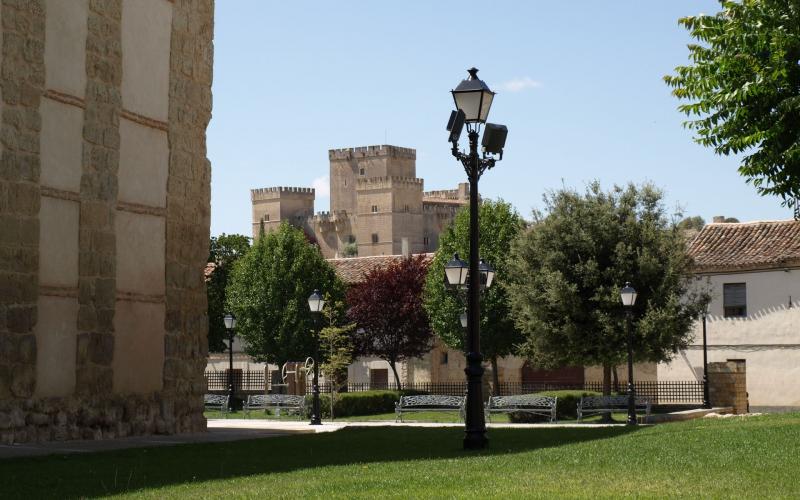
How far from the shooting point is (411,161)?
6555 inches

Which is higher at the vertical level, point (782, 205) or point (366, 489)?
point (782, 205)

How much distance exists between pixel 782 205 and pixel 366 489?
12.1 metres

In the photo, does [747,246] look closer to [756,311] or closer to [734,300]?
[734,300]

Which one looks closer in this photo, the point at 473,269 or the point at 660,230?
the point at 473,269

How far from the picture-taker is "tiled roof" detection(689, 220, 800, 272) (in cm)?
4234

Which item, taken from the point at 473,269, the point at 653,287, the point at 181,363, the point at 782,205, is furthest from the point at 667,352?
the point at 473,269

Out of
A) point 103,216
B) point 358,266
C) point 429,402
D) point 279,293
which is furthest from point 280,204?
point 103,216

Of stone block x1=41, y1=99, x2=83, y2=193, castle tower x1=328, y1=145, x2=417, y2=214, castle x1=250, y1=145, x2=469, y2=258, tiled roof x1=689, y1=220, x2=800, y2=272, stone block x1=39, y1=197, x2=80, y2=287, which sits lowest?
stone block x1=39, y1=197, x2=80, y2=287

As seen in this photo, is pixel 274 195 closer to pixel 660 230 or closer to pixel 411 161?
pixel 411 161

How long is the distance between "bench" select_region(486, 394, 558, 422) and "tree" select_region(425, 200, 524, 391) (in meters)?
14.9

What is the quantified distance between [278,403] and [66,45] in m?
19.4

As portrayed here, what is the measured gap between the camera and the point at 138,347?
19.5 meters

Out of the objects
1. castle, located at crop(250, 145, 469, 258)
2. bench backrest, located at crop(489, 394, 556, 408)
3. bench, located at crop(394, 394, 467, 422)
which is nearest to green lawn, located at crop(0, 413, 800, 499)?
bench backrest, located at crop(489, 394, 556, 408)

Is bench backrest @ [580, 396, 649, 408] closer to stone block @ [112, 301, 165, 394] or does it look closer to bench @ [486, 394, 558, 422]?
bench @ [486, 394, 558, 422]
